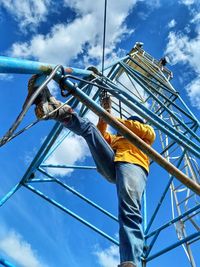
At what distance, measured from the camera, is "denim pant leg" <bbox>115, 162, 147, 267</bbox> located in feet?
11.6

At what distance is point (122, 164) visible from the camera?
459cm

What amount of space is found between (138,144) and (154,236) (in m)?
3.63

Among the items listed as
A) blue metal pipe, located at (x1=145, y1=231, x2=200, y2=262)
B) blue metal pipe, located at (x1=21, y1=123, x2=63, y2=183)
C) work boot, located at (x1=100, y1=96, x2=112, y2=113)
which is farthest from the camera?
blue metal pipe, located at (x1=21, y1=123, x2=63, y2=183)

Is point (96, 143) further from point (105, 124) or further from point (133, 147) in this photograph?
point (105, 124)

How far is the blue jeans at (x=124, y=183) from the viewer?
11.8ft

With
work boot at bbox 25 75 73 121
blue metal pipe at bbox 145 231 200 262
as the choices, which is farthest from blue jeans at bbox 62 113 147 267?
blue metal pipe at bbox 145 231 200 262

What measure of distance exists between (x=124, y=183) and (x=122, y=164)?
1.40 feet

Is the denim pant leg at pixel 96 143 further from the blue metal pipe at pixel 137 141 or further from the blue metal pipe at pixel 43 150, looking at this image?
the blue metal pipe at pixel 43 150

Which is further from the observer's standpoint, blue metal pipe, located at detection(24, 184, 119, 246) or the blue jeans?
blue metal pipe, located at detection(24, 184, 119, 246)

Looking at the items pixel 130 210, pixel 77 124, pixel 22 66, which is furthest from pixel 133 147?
pixel 22 66

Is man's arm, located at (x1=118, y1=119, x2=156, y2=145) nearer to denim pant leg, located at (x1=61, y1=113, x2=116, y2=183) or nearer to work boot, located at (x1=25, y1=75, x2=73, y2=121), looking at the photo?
denim pant leg, located at (x1=61, y1=113, x2=116, y2=183)

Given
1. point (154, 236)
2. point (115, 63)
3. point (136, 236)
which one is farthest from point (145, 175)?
point (115, 63)

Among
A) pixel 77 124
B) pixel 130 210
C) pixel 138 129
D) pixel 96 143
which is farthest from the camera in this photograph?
pixel 138 129

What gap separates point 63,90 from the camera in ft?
12.1
